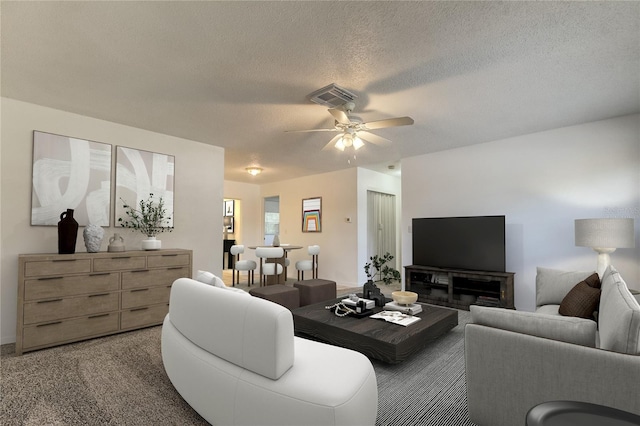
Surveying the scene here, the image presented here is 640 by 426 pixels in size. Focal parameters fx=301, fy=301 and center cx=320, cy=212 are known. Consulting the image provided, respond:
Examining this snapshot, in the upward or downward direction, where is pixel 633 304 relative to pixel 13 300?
upward

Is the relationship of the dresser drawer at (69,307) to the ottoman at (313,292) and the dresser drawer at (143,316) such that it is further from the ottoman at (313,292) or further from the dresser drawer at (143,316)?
the ottoman at (313,292)

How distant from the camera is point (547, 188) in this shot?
412 centimetres

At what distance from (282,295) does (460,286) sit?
271 cm

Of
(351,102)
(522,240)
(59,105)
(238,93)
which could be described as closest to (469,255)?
(522,240)

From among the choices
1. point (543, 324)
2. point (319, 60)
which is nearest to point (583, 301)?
point (543, 324)

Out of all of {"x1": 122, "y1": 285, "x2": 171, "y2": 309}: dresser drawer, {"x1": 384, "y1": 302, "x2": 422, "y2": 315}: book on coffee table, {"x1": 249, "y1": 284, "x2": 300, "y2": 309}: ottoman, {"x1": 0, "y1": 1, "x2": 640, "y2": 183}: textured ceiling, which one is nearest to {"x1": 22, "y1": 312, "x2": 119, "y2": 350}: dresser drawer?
{"x1": 122, "y1": 285, "x2": 171, "y2": 309}: dresser drawer

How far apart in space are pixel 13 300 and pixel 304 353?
3.42m

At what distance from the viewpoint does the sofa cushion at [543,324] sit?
146cm

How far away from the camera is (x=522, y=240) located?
4324 millimetres

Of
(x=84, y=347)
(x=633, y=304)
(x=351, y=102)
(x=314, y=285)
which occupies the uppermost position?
(x=351, y=102)

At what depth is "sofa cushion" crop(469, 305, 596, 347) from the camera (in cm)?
146

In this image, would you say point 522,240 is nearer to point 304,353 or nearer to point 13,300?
point 304,353

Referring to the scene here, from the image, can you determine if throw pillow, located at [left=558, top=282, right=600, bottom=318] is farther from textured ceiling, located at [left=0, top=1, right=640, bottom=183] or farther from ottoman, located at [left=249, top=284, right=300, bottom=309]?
ottoman, located at [left=249, top=284, right=300, bottom=309]

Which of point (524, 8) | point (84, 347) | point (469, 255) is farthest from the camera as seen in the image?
point (469, 255)
